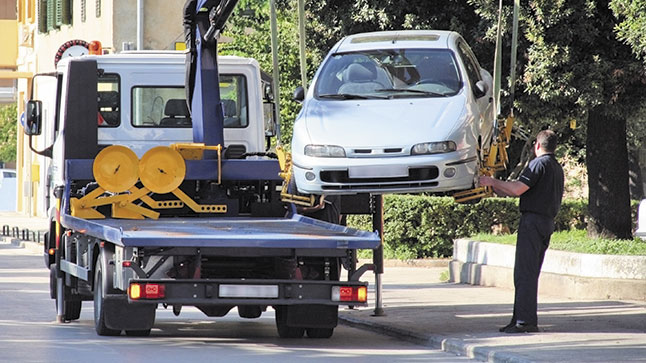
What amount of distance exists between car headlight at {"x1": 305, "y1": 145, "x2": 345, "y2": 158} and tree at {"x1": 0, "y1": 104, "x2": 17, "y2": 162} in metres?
50.1

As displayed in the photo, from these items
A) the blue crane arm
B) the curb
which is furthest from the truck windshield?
the curb

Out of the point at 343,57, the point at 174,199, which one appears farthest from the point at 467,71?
the point at 174,199

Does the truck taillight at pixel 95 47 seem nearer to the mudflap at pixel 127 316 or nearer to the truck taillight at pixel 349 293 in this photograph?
the mudflap at pixel 127 316

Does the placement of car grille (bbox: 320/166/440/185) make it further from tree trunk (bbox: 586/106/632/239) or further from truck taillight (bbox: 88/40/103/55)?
tree trunk (bbox: 586/106/632/239)

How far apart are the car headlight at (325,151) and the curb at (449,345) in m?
1.84

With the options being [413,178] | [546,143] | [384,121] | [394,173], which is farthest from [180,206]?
[546,143]

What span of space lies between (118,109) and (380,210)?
10.3 feet

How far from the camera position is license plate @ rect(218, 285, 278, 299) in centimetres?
1255

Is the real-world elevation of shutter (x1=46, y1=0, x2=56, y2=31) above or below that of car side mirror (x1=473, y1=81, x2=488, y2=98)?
above

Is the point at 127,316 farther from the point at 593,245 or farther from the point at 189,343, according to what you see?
the point at 593,245

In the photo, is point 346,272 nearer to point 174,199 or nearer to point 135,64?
point 174,199

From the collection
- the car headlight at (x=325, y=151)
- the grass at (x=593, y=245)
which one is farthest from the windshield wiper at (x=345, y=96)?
the grass at (x=593, y=245)

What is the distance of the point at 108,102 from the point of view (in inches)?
650

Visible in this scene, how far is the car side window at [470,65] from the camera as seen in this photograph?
596 inches
